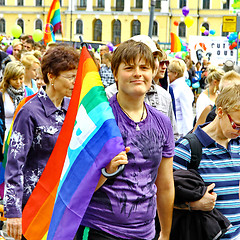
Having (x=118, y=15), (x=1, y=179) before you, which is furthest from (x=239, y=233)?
(x=118, y=15)

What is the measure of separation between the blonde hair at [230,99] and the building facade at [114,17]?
64297 mm

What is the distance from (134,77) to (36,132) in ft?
2.96

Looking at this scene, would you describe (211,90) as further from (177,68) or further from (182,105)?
(177,68)

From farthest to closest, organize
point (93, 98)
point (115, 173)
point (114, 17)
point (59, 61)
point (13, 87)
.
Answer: point (114, 17) → point (13, 87) → point (59, 61) → point (93, 98) → point (115, 173)

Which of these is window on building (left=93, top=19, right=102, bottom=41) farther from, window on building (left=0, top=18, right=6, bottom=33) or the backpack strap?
the backpack strap

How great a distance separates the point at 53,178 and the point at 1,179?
2.20 m

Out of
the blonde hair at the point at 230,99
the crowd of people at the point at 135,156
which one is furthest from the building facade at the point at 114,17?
the blonde hair at the point at 230,99

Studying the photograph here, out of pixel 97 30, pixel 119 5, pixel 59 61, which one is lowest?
pixel 97 30

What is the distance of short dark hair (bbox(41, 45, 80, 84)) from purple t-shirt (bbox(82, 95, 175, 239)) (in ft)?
2.59

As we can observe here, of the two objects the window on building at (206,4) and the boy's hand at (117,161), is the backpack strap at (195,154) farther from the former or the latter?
the window on building at (206,4)

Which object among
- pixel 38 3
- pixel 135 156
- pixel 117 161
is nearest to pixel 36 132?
pixel 135 156

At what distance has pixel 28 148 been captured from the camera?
3.24m

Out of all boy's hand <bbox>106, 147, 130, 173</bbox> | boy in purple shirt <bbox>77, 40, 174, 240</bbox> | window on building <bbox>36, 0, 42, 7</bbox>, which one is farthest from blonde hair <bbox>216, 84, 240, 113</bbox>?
window on building <bbox>36, 0, 42, 7</bbox>

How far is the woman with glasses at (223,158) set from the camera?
3.03m
